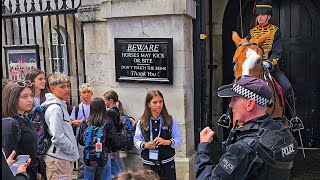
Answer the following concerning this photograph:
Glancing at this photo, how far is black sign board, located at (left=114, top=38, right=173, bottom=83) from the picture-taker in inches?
205

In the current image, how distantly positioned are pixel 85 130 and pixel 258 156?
2842mm

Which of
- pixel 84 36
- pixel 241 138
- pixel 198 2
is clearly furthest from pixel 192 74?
pixel 241 138

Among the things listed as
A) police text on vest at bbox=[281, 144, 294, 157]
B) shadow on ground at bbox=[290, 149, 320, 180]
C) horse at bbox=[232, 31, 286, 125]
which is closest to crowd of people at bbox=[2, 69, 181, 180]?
horse at bbox=[232, 31, 286, 125]

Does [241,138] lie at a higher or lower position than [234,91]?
lower

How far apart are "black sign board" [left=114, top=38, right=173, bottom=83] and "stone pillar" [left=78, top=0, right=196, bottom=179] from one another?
3.4 inches

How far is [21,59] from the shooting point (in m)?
6.36

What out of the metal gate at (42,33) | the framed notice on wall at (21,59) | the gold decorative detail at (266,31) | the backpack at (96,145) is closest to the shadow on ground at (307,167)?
the gold decorative detail at (266,31)

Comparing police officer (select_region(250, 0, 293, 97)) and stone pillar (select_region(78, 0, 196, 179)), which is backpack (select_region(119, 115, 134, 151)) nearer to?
stone pillar (select_region(78, 0, 196, 179))

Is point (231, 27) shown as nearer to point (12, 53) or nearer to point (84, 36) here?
point (84, 36)

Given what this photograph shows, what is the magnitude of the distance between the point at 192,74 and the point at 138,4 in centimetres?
132

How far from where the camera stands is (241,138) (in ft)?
8.13

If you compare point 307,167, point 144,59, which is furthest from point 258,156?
point 307,167

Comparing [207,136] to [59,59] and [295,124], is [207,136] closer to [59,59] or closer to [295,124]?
[295,124]

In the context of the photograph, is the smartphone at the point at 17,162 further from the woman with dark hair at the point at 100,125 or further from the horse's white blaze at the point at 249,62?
the horse's white blaze at the point at 249,62
